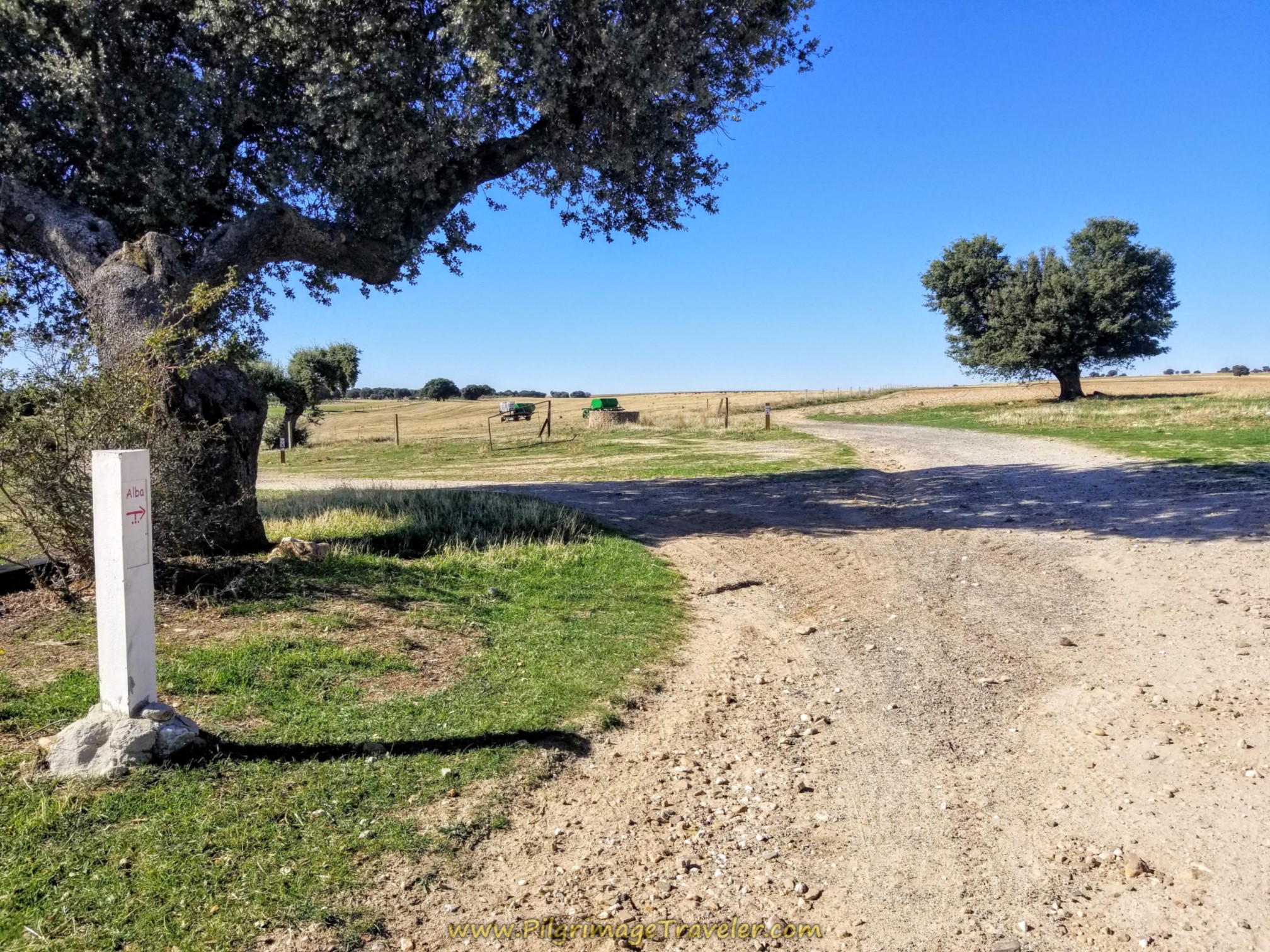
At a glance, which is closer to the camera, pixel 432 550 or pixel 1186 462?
pixel 432 550

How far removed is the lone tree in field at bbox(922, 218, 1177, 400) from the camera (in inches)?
1779

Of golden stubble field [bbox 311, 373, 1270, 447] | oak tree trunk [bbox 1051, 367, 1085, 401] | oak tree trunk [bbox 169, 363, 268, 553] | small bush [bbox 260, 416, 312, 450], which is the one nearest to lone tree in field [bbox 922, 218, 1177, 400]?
oak tree trunk [bbox 1051, 367, 1085, 401]

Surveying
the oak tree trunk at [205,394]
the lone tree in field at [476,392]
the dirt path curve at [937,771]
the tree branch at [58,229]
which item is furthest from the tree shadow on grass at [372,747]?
the lone tree in field at [476,392]

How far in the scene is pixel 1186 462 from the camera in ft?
53.6

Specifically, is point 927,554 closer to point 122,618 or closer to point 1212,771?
point 1212,771

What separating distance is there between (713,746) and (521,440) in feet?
108

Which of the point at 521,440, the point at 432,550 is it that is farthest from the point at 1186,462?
the point at 521,440

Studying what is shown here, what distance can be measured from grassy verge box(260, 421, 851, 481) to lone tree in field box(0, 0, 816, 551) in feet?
30.4

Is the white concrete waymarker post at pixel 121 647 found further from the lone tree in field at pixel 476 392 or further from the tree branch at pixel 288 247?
the lone tree in field at pixel 476 392

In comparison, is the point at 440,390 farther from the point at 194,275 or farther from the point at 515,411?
the point at 194,275

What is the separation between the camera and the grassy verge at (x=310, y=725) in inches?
117

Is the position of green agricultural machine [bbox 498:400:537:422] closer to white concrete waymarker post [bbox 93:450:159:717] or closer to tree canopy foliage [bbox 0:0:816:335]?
tree canopy foliage [bbox 0:0:816:335]

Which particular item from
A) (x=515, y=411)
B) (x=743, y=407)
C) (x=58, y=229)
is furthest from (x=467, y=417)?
(x=58, y=229)

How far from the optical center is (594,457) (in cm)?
2666
